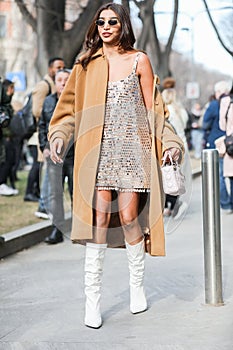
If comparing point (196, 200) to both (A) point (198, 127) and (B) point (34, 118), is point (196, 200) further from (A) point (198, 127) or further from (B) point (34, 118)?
(A) point (198, 127)

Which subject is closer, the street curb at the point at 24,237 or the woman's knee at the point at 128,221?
the woman's knee at the point at 128,221

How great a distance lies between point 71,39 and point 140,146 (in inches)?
470

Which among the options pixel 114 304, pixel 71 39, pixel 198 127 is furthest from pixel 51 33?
pixel 114 304

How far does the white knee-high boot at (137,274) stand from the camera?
5.81 meters

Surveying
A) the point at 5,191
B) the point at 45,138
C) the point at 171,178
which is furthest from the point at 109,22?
the point at 5,191

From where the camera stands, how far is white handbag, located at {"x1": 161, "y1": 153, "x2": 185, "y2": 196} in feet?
18.2

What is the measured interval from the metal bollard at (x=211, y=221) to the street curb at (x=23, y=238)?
237cm

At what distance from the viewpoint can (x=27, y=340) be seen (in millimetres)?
5344

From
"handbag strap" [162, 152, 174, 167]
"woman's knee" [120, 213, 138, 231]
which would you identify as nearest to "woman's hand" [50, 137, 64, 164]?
"woman's knee" [120, 213, 138, 231]

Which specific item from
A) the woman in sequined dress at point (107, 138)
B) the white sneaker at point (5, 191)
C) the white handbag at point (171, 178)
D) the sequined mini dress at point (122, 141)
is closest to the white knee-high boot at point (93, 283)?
the woman in sequined dress at point (107, 138)

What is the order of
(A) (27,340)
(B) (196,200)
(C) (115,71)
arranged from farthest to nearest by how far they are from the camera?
(B) (196,200) → (C) (115,71) → (A) (27,340)

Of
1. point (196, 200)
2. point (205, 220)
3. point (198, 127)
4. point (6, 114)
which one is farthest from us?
point (198, 127)

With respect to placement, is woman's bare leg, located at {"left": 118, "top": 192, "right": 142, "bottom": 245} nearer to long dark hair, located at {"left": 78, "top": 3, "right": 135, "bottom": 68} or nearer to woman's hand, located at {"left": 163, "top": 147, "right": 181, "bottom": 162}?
woman's hand, located at {"left": 163, "top": 147, "right": 181, "bottom": 162}

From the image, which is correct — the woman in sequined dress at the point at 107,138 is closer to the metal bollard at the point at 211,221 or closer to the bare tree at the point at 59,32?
the metal bollard at the point at 211,221
